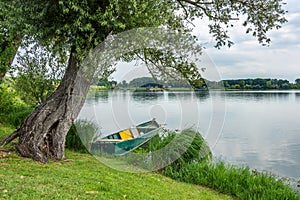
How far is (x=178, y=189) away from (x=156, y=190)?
591mm

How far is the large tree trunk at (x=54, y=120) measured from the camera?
18.1 feet

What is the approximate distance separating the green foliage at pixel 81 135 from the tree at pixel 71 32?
6.41 ft

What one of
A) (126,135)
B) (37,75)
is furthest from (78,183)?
(37,75)

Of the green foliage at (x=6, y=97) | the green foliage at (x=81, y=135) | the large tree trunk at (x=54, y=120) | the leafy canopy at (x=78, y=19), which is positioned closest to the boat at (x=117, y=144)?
the green foliage at (x=81, y=135)

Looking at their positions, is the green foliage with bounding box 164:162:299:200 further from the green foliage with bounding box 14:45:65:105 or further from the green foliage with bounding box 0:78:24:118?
the green foliage with bounding box 0:78:24:118

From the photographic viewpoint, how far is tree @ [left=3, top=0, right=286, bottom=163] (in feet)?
15.5

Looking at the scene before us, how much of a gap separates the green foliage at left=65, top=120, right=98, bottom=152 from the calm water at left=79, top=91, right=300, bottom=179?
0.92 feet

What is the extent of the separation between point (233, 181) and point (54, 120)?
3725 mm

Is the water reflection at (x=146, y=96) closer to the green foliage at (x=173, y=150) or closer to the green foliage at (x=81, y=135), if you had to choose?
the green foliage at (x=173, y=150)

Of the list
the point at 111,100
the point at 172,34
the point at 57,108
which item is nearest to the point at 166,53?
the point at 172,34

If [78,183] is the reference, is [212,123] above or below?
above

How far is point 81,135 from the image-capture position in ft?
27.1

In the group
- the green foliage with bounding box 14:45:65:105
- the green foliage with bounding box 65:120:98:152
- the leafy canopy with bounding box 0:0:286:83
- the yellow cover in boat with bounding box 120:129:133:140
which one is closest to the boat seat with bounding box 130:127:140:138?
the yellow cover in boat with bounding box 120:129:133:140

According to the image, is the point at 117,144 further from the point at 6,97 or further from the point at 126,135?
the point at 6,97
